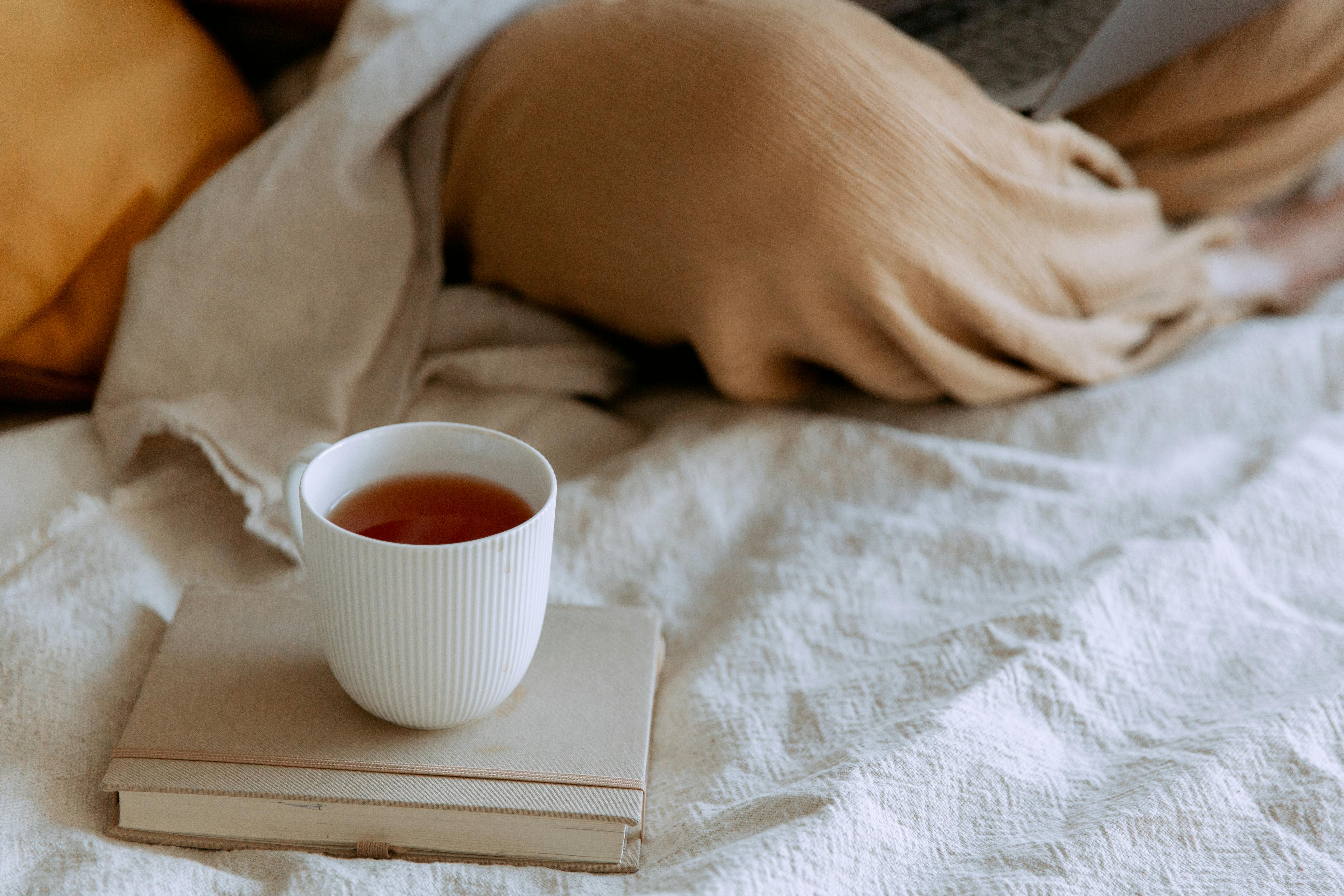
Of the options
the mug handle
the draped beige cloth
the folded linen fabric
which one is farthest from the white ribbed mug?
the draped beige cloth

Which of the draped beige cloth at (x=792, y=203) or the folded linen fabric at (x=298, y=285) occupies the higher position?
the draped beige cloth at (x=792, y=203)

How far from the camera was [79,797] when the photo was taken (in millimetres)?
445

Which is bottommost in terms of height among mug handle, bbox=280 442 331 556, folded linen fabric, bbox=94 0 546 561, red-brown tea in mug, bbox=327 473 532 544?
folded linen fabric, bbox=94 0 546 561

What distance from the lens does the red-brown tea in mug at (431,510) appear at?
1.42 feet

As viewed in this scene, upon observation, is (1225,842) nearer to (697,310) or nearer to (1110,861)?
(1110,861)

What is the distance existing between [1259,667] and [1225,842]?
5.1 inches

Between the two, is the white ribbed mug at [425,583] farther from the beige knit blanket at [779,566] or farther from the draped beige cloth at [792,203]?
the draped beige cloth at [792,203]

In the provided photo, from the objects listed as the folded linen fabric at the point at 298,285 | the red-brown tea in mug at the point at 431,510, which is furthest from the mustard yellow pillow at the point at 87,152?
the red-brown tea in mug at the point at 431,510

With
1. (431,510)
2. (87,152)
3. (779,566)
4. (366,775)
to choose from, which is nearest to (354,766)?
(366,775)

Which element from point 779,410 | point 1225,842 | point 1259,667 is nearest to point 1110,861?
point 1225,842

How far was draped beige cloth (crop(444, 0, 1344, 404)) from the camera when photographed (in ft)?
2.08

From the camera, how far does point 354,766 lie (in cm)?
43

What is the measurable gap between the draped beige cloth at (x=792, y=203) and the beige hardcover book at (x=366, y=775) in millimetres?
306

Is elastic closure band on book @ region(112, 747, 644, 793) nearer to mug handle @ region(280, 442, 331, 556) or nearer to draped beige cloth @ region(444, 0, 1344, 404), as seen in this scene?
mug handle @ region(280, 442, 331, 556)
